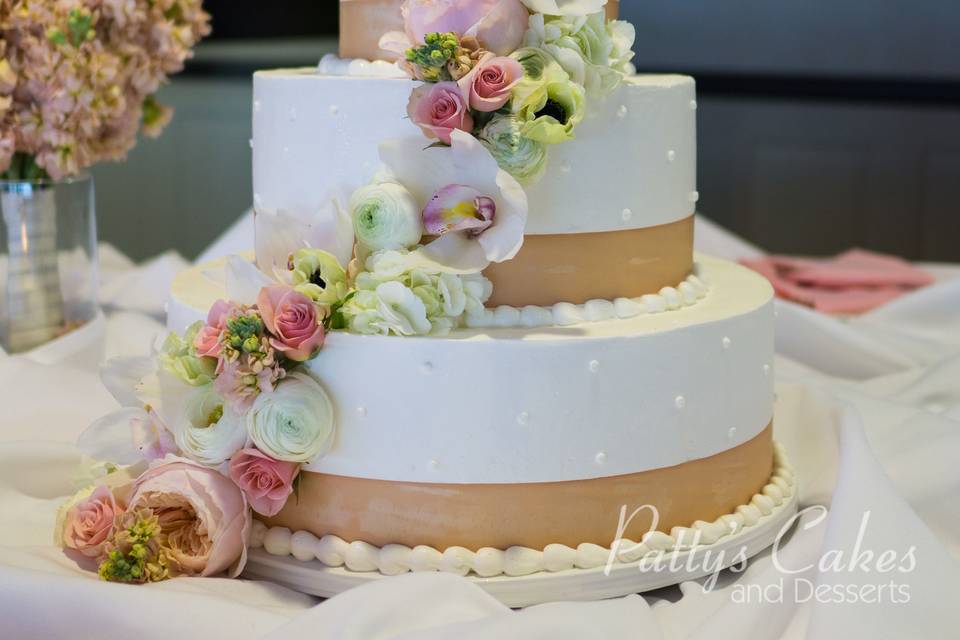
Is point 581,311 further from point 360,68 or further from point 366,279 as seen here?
point 360,68

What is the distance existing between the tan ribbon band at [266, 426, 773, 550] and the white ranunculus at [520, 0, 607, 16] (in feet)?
2.31

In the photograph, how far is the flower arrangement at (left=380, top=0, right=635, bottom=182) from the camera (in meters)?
1.71

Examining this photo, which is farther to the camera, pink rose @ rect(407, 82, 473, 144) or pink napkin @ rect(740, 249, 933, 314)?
pink napkin @ rect(740, 249, 933, 314)

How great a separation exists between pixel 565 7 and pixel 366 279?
503 millimetres

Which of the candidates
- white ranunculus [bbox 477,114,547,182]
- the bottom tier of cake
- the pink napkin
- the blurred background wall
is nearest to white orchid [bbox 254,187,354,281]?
the bottom tier of cake

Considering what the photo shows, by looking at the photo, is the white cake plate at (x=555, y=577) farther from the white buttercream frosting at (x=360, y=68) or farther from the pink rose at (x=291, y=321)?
the white buttercream frosting at (x=360, y=68)

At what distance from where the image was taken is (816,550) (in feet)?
6.36

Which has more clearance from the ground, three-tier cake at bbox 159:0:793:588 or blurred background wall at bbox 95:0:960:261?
three-tier cake at bbox 159:0:793:588

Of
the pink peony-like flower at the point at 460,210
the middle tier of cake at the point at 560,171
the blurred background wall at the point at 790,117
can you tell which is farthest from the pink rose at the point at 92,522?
the blurred background wall at the point at 790,117

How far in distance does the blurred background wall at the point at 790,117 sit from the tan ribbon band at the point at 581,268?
4.17 metres

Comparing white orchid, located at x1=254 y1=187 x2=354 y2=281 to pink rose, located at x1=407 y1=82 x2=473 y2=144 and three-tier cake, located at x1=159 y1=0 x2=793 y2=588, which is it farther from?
pink rose, located at x1=407 y1=82 x2=473 y2=144

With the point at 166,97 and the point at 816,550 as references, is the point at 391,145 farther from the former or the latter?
the point at 166,97

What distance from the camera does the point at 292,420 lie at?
1.72 m

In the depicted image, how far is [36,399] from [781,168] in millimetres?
4636
